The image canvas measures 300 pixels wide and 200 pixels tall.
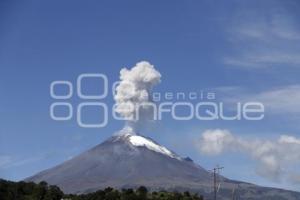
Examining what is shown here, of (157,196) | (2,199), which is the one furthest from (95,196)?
(2,199)

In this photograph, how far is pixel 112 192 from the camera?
87.2 m

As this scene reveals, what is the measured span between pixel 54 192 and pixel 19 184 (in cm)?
425

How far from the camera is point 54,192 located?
83938mm

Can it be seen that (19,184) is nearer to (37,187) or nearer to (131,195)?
(37,187)

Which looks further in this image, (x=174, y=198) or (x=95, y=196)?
(x=95, y=196)

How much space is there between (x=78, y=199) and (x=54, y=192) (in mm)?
3146

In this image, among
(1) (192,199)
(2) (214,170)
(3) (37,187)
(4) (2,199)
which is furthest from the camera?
(3) (37,187)

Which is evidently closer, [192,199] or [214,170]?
[214,170]

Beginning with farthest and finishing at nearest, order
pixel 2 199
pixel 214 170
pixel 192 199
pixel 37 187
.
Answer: pixel 37 187 → pixel 192 199 → pixel 2 199 → pixel 214 170

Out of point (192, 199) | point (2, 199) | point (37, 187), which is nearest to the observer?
point (2, 199)

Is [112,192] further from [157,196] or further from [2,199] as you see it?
[2,199]

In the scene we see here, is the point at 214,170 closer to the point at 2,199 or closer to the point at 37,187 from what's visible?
the point at 2,199

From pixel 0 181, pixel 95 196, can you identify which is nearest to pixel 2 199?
pixel 0 181

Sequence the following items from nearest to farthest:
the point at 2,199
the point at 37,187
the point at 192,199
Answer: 1. the point at 2,199
2. the point at 192,199
3. the point at 37,187
